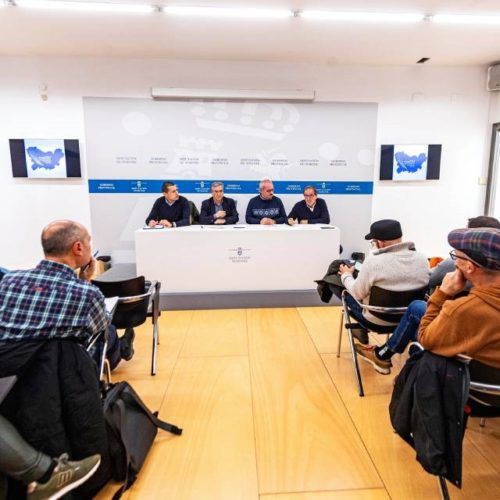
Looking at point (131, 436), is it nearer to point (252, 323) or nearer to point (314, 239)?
point (252, 323)

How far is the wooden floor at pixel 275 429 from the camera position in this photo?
1.67 meters

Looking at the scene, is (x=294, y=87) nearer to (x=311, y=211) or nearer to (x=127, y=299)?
(x=311, y=211)

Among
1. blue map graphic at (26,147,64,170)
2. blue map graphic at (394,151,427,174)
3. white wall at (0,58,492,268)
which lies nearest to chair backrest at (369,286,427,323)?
white wall at (0,58,492,268)

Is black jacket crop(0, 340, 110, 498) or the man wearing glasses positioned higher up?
the man wearing glasses

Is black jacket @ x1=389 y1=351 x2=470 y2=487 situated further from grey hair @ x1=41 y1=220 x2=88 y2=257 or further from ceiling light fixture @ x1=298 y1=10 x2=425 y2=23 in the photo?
ceiling light fixture @ x1=298 y1=10 x2=425 y2=23

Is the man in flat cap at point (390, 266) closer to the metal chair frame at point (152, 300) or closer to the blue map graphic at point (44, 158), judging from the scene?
the metal chair frame at point (152, 300)

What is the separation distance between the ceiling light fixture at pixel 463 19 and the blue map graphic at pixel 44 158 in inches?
188

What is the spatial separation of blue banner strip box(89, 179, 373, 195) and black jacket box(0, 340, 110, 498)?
13.0ft

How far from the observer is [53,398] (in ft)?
4.41

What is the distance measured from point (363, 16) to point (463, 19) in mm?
1059

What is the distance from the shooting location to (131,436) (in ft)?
5.73


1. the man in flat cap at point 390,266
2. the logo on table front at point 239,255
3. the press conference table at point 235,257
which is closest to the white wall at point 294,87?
the press conference table at point 235,257

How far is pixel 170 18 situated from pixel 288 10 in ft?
3.93

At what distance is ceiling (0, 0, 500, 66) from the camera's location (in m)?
3.46
